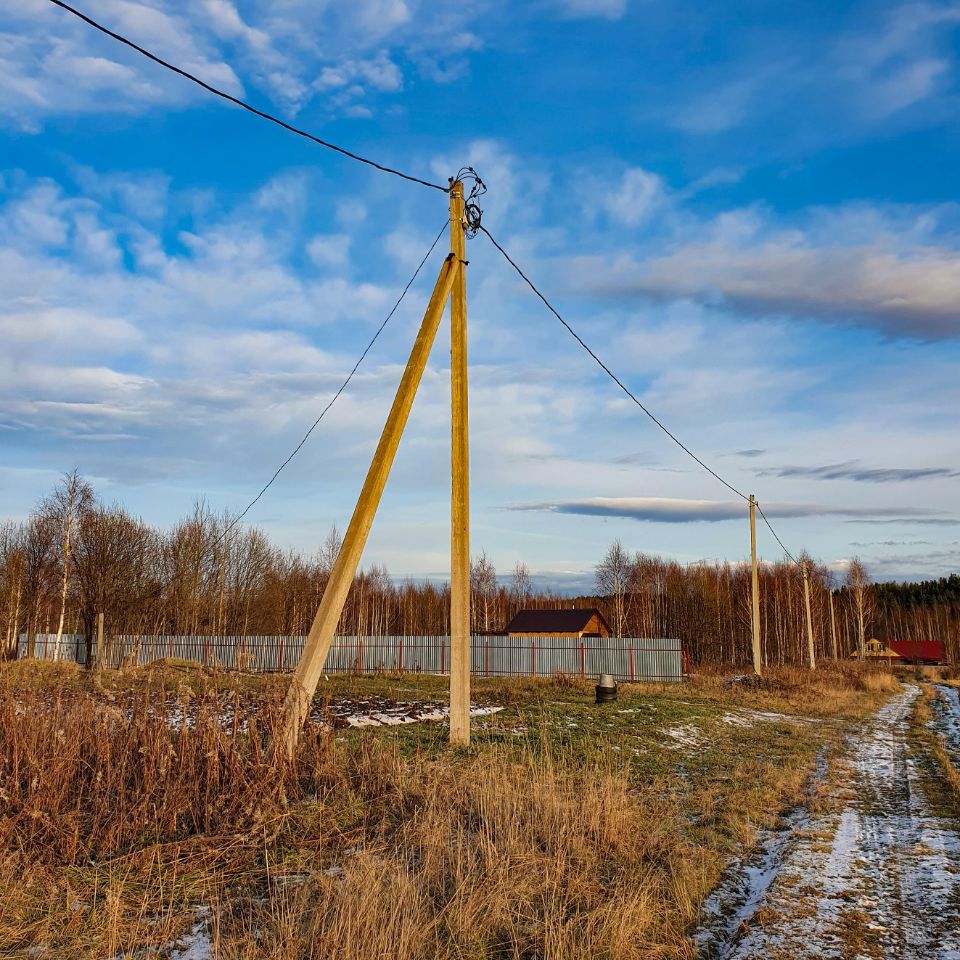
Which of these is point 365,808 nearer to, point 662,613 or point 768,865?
point 768,865

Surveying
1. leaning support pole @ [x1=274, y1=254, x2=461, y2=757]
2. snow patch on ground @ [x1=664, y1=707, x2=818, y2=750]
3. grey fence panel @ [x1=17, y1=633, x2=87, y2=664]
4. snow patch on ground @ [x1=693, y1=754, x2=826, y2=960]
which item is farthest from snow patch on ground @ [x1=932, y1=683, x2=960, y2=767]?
grey fence panel @ [x1=17, y1=633, x2=87, y2=664]

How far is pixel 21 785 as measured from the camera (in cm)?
527

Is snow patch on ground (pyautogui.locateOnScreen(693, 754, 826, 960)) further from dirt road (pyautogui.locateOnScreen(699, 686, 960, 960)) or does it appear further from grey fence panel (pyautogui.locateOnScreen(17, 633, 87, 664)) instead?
grey fence panel (pyautogui.locateOnScreen(17, 633, 87, 664))

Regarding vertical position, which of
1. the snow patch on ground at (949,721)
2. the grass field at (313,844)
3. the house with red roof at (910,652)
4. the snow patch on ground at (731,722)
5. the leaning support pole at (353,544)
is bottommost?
the house with red roof at (910,652)

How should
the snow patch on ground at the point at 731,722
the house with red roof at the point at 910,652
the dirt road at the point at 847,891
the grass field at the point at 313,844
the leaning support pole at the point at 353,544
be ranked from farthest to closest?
the house with red roof at the point at 910,652 → the snow patch on ground at the point at 731,722 → the leaning support pole at the point at 353,544 → the dirt road at the point at 847,891 → the grass field at the point at 313,844

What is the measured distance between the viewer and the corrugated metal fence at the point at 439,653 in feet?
110

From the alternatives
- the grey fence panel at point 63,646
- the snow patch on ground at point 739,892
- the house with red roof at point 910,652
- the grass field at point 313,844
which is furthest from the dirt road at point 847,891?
the house with red roof at point 910,652

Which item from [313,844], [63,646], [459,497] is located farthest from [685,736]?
[63,646]

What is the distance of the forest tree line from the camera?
31219 millimetres

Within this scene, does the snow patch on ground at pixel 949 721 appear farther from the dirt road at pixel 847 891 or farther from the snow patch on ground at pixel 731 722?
the dirt road at pixel 847 891

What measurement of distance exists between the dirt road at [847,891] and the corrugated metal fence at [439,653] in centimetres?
2631

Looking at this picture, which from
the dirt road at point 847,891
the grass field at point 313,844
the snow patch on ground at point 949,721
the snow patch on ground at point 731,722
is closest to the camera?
the grass field at point 313,844

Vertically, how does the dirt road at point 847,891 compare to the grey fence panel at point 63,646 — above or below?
above

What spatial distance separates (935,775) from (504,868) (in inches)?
317
